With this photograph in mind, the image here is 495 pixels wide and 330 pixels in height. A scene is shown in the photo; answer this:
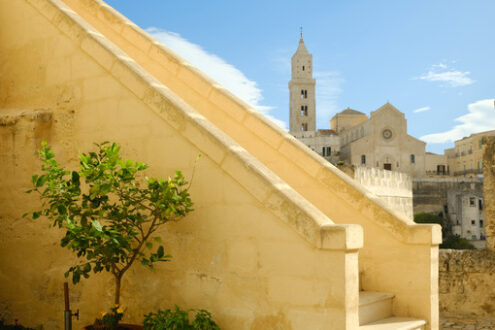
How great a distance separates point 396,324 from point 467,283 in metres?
6.44

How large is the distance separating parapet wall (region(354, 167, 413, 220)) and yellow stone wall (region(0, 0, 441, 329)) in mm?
5768

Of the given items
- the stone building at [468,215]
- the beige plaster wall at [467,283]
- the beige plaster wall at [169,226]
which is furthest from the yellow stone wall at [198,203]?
the stone building at [468,215]

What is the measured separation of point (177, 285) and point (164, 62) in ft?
11.7

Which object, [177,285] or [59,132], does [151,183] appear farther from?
[59,132]

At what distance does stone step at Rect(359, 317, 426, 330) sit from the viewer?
4152mm

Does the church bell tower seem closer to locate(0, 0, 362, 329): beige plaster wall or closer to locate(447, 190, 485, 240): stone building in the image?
locate(447, 190, 485, 240): stone building

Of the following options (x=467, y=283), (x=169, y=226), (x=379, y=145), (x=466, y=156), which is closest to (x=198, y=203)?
(x=169, y=226)

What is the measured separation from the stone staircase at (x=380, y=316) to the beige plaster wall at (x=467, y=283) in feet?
19.3

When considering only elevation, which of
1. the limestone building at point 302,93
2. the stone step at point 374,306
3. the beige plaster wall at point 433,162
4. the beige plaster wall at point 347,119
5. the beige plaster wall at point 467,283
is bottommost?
the beige plaster wall at point 467,283

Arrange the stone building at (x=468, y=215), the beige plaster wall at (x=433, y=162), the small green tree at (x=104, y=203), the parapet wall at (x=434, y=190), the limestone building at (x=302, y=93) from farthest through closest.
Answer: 1. the limestone building at (x=302, y=93)
2. the beige plaster wall at (x=433, y=162)
3. the parapet wall at (x=434, y=190)
4. the stone building at (x=468, y=215)
5. the small green tree at (x=104, y=203)

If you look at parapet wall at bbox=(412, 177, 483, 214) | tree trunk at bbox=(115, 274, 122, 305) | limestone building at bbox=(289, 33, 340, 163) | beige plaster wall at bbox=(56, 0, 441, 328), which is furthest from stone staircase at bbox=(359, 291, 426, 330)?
limestone building at bbox=(289, 33, 340, 163)

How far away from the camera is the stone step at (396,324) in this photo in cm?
415

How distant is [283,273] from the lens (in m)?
3.44

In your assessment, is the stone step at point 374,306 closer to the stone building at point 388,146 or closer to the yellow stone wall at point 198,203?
the yellow stone wall at point 198,203
